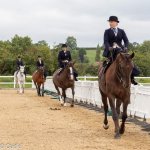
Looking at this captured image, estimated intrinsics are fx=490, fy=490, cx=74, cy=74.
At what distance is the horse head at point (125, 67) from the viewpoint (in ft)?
35.6

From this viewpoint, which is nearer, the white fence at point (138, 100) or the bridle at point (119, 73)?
the bridle at point (119, 73)

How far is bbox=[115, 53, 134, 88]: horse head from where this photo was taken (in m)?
10.9

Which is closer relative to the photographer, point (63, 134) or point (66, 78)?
point (63, 134)

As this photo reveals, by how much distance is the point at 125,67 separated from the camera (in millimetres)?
10867

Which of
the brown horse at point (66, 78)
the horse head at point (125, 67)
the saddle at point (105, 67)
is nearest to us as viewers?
the horse head at point (125, 67)

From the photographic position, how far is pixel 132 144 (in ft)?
33.4

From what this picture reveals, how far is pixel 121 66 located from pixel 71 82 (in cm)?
1043

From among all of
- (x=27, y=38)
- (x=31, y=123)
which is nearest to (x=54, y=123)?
(x=31, y=123)

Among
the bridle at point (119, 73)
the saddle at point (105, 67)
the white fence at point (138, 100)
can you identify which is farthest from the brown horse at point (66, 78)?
the bridle at point (119, 73)

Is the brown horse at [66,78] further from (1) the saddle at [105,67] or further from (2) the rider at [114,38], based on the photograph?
(2) the rider at [114,38]

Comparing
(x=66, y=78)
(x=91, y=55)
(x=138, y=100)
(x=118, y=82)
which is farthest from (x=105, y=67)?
(x=91, y=55)

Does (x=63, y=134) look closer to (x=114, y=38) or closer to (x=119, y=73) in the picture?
(x=119, y=73)

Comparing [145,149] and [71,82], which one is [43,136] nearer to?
[145,149]

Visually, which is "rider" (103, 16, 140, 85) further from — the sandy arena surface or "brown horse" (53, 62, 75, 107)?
"brown horse" (53, 62, 75, 107)
